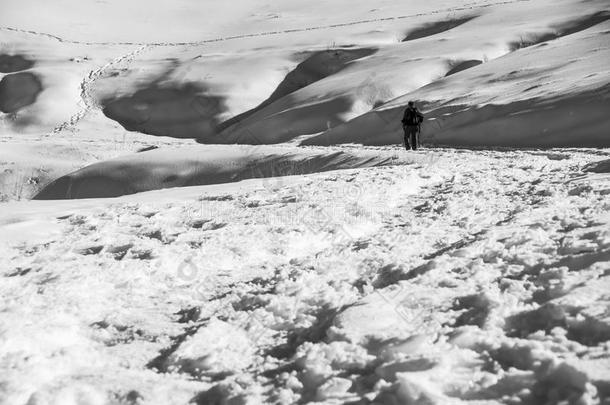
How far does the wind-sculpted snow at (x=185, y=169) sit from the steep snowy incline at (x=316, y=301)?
681cm

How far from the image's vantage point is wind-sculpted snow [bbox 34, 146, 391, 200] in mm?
12930

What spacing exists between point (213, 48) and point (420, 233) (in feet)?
105

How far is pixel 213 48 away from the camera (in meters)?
35.0

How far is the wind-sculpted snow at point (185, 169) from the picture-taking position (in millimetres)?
12930

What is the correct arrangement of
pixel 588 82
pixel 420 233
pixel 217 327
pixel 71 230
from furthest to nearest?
1. pixel 588 82
2. pixel 71 230
3. pixel 420 233
4. pixel 217 327

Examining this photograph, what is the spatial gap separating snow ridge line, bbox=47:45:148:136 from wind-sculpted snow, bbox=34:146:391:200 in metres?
11.1

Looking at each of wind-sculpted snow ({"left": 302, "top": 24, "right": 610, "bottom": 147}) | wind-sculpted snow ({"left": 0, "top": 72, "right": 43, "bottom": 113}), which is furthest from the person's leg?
wind-sculpted snow ({"left": 0, "top": 72, "right": 43, "bottom": 113})

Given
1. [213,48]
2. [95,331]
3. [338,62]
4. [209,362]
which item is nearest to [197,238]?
[95,331]

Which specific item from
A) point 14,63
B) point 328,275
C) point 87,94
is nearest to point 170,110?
point 87,94

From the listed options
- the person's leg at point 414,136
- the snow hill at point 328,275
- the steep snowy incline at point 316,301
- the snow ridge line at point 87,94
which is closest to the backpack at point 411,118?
the person's leg at point 414,136

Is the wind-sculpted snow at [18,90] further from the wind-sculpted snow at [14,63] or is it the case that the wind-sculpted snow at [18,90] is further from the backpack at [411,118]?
the backpack at [411,118]

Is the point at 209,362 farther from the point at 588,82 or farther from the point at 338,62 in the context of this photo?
the point at 338,62

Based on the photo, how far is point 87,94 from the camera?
29.2m

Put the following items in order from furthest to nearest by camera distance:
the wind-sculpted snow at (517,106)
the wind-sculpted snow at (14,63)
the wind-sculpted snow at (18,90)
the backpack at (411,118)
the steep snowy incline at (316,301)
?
the wind-sculpted snow at (14,63) < the wind-sculpted snow at (18,90) < the backpack at (411,118) < the wind-sculpted snow at (517,106) < the steep snowy incline at (316,301)
